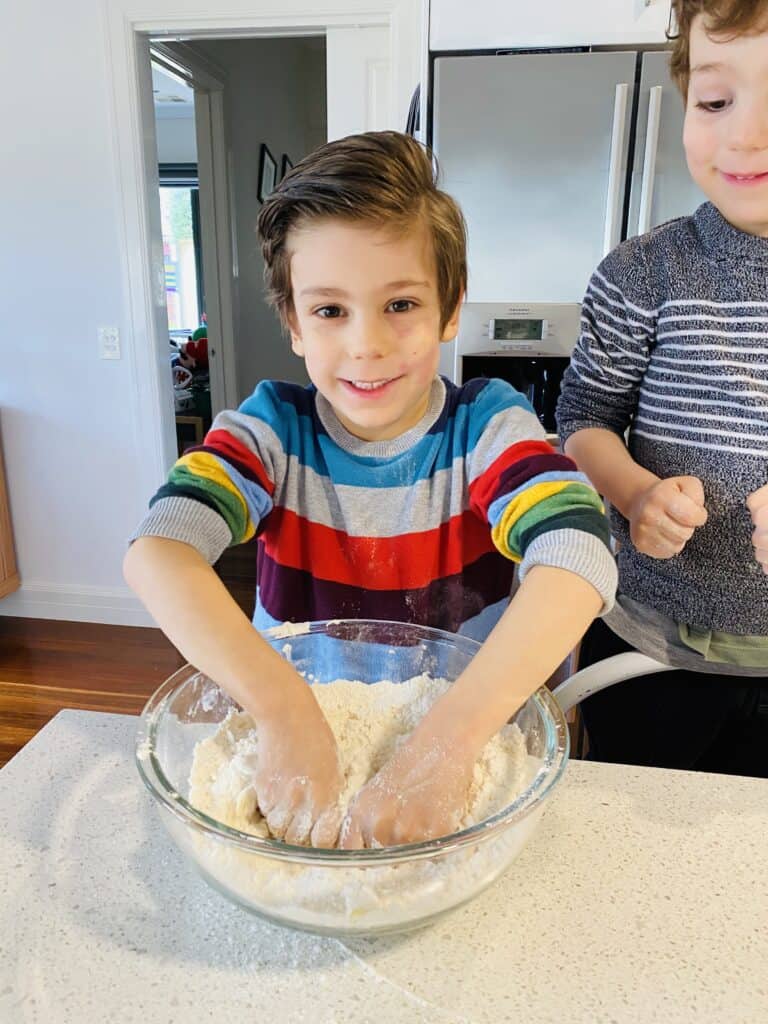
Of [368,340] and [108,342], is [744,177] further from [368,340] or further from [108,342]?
[108,342]

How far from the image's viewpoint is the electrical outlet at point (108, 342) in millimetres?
2750

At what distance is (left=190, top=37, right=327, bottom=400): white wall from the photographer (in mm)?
3852

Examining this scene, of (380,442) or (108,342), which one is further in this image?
(108,342)

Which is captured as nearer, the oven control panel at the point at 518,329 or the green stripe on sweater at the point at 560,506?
A: the green stripe on sweater at the point at 560,506

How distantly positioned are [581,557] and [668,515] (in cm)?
14

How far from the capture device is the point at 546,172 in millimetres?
2031

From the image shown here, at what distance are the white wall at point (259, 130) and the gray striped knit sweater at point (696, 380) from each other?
9.70ft

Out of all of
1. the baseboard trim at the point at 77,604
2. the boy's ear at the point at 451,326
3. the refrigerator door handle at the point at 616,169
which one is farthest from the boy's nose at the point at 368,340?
the baseboard trim at the point at 77,604

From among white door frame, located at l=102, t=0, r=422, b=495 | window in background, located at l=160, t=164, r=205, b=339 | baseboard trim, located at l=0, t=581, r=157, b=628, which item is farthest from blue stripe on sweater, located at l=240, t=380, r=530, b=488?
window in background, located at l=160, t=164, r=205, b=339

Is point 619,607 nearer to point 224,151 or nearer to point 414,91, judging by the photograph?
point 414,91

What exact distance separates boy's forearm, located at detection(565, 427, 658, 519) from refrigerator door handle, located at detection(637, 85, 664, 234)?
4.10ft

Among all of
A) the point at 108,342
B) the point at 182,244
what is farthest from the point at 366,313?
the point at 182,244

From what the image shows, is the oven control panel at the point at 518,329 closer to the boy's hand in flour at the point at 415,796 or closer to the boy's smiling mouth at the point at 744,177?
the boy's smiling mouth at the point at 744,177

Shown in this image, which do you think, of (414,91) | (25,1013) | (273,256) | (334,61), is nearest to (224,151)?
(334,61)
